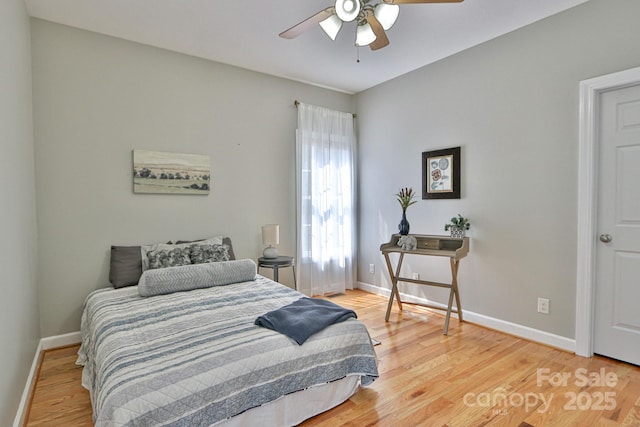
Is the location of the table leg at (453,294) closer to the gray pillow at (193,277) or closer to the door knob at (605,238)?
the door knob at (605,238)

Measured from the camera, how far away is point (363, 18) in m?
2.37

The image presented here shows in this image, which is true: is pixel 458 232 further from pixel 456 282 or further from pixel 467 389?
pixel 467 389

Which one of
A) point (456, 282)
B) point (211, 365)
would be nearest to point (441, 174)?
point (456, 282)

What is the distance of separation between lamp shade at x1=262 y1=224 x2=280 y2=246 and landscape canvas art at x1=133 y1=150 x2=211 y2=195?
2.50ft

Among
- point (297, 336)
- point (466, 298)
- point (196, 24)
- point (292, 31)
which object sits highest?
point (196, 24)

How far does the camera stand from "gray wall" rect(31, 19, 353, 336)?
283 centimetres

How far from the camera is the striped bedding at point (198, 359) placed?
143cm

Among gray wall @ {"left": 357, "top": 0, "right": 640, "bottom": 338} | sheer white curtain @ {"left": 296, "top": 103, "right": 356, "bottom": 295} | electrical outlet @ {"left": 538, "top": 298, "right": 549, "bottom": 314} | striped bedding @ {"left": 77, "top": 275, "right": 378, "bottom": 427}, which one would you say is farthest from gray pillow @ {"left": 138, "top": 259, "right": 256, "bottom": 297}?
electrical outlet @ {"left": 538, "top": 298, "right": 549, "bottom": 314}

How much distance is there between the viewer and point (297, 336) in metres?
1.87

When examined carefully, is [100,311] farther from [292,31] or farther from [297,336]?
[292,31]

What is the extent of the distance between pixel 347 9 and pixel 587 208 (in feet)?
7.61

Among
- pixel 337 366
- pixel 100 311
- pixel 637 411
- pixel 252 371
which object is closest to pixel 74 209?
pixel 100 311

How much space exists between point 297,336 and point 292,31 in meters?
2.07

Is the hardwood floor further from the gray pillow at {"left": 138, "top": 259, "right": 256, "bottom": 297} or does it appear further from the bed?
the gray pillow at {"left": 138, "top": 259, "right": 256, "bottom": 297}
